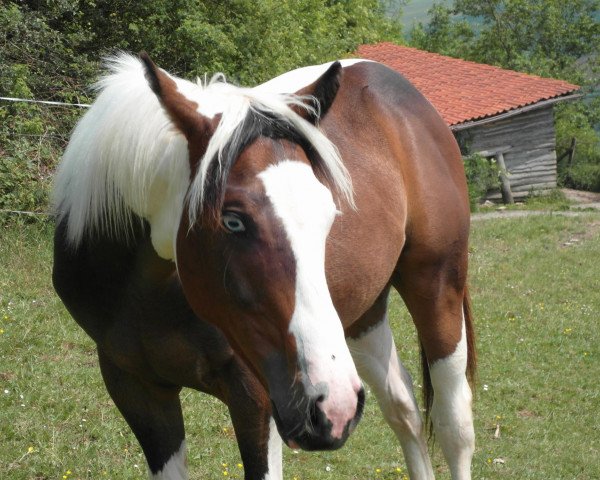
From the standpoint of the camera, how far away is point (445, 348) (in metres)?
3.93

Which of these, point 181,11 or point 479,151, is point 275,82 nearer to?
point 181,11

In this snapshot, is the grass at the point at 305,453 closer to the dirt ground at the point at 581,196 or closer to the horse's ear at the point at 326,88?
the horse's ear at the point at 326,88

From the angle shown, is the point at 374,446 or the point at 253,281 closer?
the point at 253,281

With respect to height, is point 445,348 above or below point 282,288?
below

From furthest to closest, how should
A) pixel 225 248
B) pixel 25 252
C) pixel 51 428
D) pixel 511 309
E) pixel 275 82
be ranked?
1. pixel 511 309
2. pixel 25 252
3. pixel 51 428
4. pixel 275 82
5. pixel 225 248

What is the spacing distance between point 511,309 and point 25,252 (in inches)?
180

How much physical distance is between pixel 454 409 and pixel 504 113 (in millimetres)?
18457

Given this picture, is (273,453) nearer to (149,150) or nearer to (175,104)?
(149,150)

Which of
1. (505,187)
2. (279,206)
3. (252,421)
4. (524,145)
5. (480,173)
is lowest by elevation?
(505,187)

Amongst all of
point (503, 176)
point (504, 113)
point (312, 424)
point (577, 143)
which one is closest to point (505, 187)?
point (503, 176)

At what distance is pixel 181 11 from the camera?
415 inches

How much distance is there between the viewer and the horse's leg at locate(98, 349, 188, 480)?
2.97m

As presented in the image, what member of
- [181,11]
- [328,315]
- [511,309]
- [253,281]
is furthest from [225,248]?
[181,11]

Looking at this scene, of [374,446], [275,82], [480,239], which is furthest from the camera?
[480,239]
